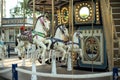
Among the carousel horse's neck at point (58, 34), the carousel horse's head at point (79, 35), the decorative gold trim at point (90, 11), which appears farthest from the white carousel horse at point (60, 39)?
the decorative gold trim at point (90, 11)

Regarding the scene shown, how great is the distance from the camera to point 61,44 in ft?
35.4

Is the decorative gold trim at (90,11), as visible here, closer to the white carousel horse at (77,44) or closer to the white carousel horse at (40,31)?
the white carousel horse at (77,44)

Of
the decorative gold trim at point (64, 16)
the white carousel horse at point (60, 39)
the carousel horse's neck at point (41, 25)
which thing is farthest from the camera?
the decorative gold trim at point (64, 16)

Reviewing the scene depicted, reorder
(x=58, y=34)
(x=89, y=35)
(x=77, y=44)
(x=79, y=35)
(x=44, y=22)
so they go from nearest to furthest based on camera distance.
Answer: (x=44, y=22) → (x=58, y=34) → (x=79, y=35) → (x=77, y=44) → (x=89, y=35)

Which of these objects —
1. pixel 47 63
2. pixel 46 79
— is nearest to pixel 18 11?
pixel 47 63

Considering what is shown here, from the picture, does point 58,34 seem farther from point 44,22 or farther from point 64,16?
point 64,16

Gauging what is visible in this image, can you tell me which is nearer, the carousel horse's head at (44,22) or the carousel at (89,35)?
the carousel horse's head at (44,22)

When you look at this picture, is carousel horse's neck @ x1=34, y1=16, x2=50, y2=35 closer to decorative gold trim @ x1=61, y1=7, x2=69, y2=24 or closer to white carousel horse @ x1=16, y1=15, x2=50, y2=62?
white carousel horse @ x1=16, y1=15, x2=50, y2=62

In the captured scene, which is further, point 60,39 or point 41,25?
point 60,39

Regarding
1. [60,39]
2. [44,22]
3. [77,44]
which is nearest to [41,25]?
[44,22]

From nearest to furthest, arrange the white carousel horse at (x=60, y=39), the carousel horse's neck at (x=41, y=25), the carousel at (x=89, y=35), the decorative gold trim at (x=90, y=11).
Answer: the carousel horse's neck at (x=41, y=25)
the white carousel horse at (x=60, y=39)
the carousel at (x=89, y=35)
the decorative gold trim at (x=90, y=11)

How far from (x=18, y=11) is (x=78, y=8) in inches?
1243

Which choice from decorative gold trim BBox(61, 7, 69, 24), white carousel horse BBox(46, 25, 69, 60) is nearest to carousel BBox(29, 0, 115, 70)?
decorative gold trim BBox(61, 7, 69, 24)

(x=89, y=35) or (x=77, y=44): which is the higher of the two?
(x=89, y=35)
